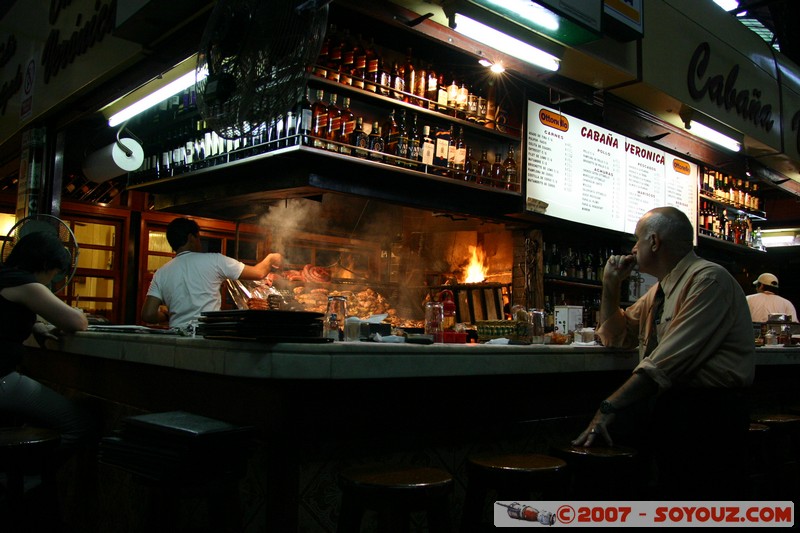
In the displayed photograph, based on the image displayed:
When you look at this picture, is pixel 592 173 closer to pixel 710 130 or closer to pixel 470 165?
pixel 710 130

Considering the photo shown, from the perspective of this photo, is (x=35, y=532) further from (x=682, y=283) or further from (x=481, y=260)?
(x=481, y=260)

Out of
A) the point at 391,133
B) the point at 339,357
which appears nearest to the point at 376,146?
the point at 391,133

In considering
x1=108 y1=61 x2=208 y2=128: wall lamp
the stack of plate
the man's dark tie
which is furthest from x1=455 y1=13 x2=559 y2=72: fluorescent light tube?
the stack of plate

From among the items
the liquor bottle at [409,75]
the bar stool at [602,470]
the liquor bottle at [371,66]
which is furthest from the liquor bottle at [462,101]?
the bar stool at [602,470]

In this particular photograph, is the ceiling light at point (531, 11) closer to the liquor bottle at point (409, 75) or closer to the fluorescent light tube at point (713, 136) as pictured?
the liquor bottle at point (409, 75)

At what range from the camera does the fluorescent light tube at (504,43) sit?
3688 millimetres

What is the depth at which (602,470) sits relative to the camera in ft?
8.63

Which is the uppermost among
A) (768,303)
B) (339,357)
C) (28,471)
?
(768,303)

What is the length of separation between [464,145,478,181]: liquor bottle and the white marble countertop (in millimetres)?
2108

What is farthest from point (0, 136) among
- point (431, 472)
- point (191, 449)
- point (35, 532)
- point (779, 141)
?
point (779, 141)

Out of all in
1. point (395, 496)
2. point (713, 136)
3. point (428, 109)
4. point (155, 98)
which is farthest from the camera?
point (713, 136)

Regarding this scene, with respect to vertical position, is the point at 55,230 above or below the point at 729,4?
below

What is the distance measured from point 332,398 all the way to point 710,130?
16.1 ft

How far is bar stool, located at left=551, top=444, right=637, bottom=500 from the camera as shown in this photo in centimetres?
261
